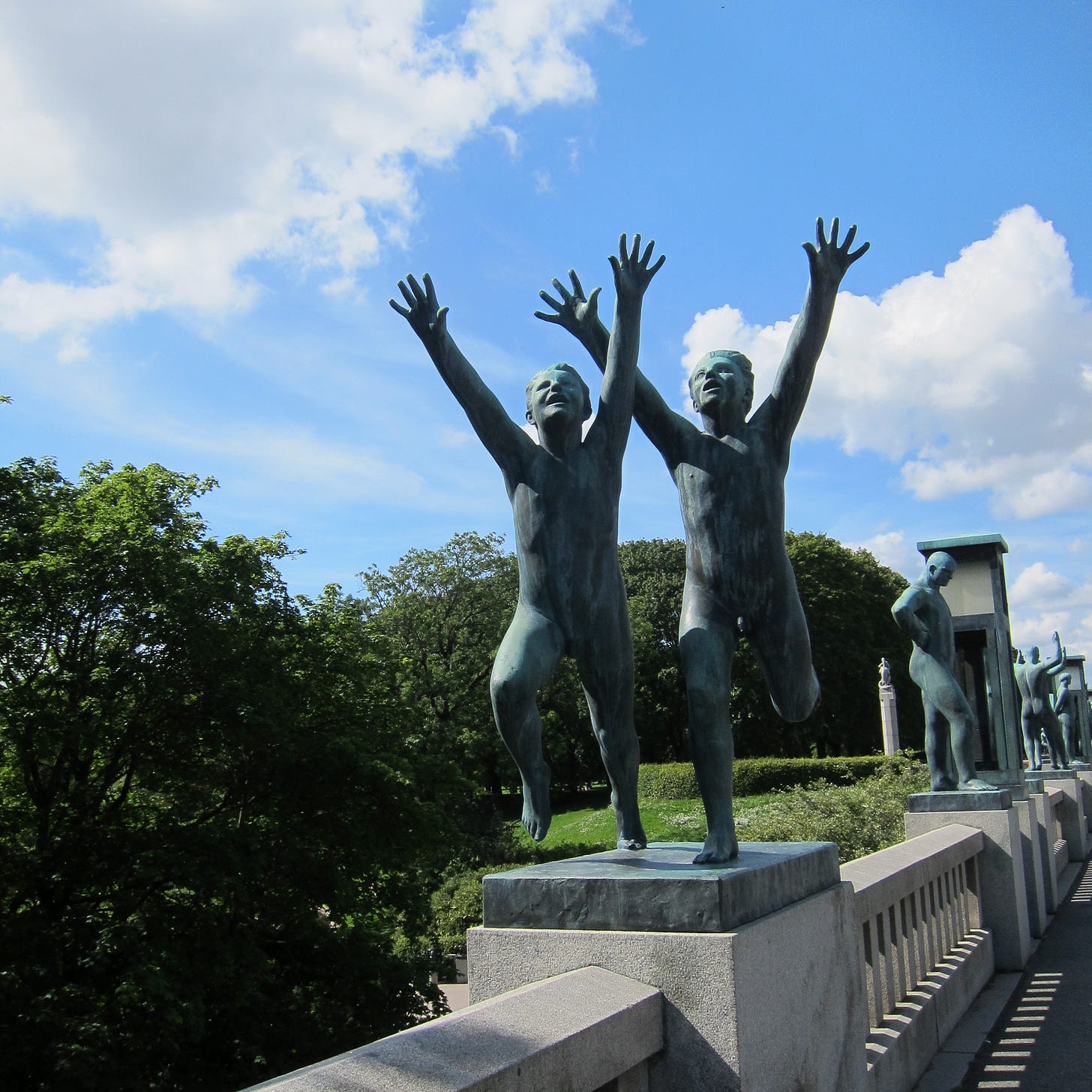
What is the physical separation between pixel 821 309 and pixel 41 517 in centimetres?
1985

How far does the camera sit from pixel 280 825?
20156 millimetres

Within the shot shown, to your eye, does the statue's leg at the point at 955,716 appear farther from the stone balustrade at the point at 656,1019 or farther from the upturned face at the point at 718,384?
the upturned face at the point at 718,384

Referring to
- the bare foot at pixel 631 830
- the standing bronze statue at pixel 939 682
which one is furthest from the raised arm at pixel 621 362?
the standing bronze statue at pixel 939 682

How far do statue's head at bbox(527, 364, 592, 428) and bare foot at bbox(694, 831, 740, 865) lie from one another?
150cm

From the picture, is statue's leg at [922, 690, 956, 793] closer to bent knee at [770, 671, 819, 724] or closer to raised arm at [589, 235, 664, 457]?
bent knee at [770, 671, 819, 724]

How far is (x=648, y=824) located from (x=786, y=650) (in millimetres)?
31202

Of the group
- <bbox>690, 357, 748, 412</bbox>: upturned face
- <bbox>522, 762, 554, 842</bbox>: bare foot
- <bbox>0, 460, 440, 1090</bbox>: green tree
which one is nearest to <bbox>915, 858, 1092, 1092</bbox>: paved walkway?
<bbox>522, 762, 554, 842</bbox>: bare foot

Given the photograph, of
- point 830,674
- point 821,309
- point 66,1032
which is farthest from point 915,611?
point 830,674

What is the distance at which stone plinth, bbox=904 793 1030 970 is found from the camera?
324 inches

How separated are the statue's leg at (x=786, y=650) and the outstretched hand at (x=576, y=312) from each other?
1242 mm

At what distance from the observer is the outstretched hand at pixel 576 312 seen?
4.25 m

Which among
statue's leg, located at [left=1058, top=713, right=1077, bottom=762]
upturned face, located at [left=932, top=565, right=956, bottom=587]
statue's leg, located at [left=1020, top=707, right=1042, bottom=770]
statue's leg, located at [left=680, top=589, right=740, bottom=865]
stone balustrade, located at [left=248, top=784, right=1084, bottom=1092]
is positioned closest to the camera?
stone balustrade, located at [left=248, top=784, right=1084, bottom=1092]

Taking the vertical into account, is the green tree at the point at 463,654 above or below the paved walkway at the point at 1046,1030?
above

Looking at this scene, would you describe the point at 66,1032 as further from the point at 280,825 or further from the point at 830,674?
the point at 830,674
